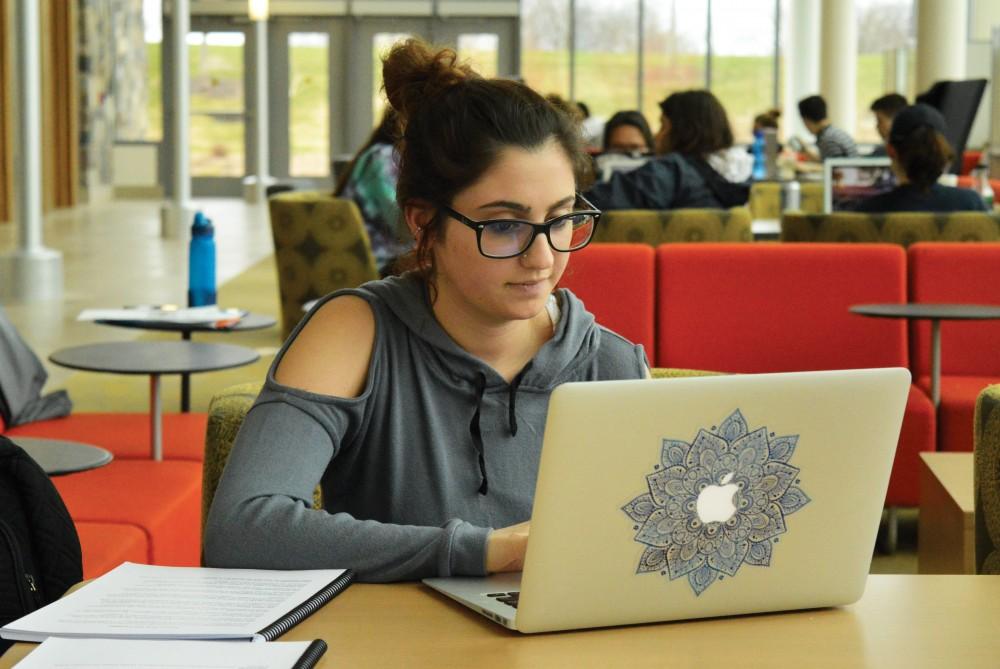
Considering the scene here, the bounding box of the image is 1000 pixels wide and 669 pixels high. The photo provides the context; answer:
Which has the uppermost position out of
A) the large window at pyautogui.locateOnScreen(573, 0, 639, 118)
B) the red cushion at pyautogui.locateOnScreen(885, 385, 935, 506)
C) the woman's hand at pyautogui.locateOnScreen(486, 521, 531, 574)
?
the large window at pyautogui.locateOnScreen(573, 0, 639, 118)

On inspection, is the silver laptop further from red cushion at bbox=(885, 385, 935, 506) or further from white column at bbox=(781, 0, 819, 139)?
white column at bbox=(781, 0, 819, 139)

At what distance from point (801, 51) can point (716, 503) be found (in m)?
20.6

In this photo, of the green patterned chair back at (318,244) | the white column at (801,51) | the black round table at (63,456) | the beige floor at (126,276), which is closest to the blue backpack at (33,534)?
the black round table at (63,456)

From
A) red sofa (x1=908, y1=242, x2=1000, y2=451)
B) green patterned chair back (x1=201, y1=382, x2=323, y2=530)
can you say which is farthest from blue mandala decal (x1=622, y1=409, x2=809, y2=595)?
red sofa (x1=908, y1=242, x2=1000, y2=451)

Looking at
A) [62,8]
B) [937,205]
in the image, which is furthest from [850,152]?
[62,8]

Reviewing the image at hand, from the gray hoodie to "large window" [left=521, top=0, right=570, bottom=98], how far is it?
64.1 feet

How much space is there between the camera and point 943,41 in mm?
12703

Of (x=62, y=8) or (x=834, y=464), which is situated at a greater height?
(x=62, y=8)

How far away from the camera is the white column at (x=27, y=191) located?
8961 millimetres

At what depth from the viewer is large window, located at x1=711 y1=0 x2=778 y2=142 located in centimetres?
2131

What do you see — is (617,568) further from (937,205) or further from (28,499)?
(937,205)

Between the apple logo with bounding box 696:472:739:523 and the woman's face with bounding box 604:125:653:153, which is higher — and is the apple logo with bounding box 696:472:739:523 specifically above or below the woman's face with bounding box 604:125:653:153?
below

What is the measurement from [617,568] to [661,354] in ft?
11.4

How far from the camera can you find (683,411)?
1.19 meters
